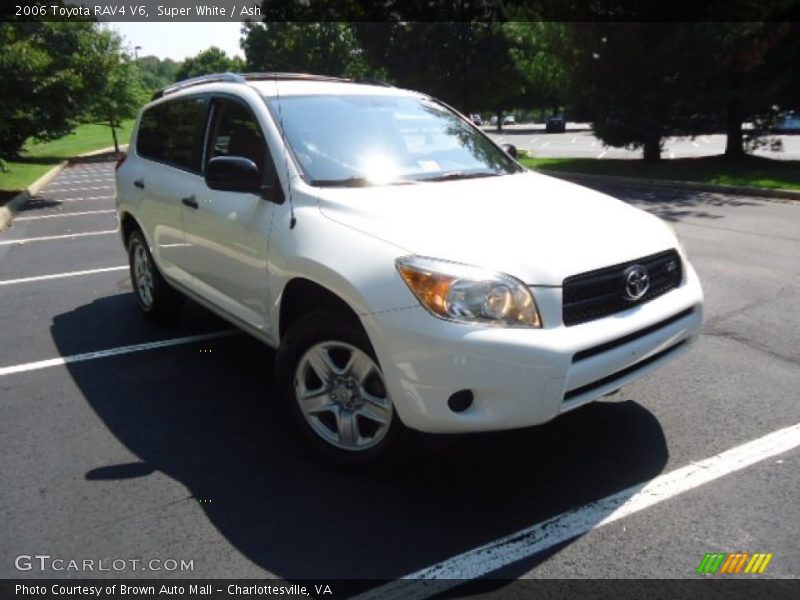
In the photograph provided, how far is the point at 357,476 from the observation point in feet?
10.5

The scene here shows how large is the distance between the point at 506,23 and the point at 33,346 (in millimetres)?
23497

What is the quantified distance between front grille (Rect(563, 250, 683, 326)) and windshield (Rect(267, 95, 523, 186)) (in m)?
1.22

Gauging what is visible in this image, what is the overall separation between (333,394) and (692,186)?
1410 centimetres

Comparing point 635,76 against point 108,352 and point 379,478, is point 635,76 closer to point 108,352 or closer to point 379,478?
point 108,352

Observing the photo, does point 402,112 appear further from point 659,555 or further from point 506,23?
point 506,23

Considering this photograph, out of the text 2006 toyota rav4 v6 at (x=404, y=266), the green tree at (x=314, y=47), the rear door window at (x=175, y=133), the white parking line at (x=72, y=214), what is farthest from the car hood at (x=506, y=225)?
the green tree at (x=314, y=47)

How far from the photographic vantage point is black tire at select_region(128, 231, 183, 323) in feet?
17.6

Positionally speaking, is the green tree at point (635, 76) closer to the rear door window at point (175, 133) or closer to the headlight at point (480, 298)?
the rear door window at point (175, 133)

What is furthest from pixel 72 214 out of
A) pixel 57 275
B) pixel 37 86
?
pixel 57 275

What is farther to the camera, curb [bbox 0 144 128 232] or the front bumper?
curb [bbox 0 144 128 232]

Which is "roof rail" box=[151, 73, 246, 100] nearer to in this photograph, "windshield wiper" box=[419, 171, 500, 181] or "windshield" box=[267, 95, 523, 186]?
"windshield" box=[267, 95, 523, 186]

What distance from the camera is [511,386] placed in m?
2.66

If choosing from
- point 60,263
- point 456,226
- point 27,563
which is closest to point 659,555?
point 456,226

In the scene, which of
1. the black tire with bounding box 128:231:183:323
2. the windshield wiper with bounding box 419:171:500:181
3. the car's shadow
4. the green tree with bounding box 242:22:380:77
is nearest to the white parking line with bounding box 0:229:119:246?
the black tire with bounding box 128:231:183:323
